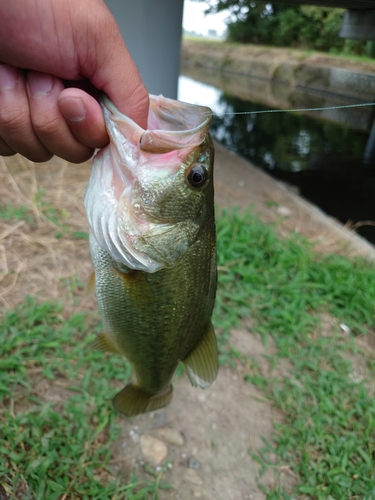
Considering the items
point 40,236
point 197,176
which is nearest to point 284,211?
point 40,236

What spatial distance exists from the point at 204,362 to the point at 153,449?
2.91ft

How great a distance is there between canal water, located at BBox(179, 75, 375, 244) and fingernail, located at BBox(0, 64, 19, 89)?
411cm

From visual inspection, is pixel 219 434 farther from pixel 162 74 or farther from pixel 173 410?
pixel 162 74

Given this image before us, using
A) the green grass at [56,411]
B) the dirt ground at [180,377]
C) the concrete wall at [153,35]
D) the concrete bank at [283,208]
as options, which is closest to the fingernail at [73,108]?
the green grass at [56,411]

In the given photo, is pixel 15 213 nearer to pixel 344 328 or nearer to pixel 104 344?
pixel 104 344

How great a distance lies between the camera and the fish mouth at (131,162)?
126 cm

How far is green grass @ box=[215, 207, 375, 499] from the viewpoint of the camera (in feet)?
7.50

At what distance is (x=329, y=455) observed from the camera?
7.64ft

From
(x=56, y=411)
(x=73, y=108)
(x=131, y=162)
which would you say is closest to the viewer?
(x=73, y=108)

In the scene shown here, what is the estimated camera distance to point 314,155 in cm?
887

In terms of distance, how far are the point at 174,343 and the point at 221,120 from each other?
38.1ft

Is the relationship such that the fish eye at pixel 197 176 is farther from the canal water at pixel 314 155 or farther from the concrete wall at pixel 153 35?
the concrete wall at pixel 153 35

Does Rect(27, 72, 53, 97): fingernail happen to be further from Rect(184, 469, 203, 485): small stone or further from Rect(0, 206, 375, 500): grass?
Rect(184, 469, 203, 485): small stone

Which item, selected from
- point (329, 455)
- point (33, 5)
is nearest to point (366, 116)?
point (329, 455)
